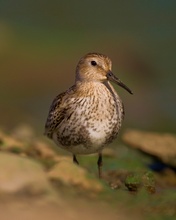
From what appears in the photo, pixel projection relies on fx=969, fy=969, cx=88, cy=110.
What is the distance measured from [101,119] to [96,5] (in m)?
22.6

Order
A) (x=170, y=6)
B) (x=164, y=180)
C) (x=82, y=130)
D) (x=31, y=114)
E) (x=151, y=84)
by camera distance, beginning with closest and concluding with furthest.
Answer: (x=82, y=130) < (x=164, y=180) < (x=31, y=114) < (x=151, y=84) < (x=170, y=6)

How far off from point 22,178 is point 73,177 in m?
0.55

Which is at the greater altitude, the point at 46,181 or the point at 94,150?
the point at 94,150

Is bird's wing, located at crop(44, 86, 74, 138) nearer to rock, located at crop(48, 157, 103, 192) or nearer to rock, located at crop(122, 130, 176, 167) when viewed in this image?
rock, located at crop(122, 130, 176, 167)

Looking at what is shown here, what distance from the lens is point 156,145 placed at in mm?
12852

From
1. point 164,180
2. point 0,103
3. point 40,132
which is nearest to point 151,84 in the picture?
point 0,103

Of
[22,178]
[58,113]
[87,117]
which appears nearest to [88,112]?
[87,117]

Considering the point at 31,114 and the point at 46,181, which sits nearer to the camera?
the point at 46,181

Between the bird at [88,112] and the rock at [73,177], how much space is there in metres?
3.02

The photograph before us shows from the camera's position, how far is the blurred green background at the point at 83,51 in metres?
20.6

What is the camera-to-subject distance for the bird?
1023 centimetres

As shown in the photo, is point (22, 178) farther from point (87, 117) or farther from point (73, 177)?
point (87, 117)

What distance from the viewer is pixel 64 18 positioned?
1238 inches

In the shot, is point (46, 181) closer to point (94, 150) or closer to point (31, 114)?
point (94, 150)
